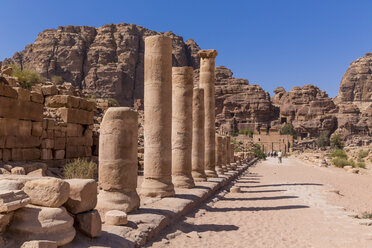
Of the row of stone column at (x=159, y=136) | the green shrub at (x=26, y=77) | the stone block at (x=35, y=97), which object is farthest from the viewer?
the green shrub at (x=26, y=77)

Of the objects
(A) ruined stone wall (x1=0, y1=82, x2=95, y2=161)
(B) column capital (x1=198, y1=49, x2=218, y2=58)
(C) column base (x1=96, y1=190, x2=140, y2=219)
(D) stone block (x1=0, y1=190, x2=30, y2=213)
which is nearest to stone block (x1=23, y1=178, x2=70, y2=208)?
(D) stone block (x1=0, y1=190, x2=30, y2=213)

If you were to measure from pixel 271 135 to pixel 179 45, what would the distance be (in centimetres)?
4834

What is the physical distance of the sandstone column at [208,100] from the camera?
16625 mm

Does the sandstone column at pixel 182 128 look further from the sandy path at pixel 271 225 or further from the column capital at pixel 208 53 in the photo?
the column capital at pixel 208 53

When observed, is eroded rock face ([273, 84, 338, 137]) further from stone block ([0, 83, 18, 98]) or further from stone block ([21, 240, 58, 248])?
stone block ([21, 240, 58, 248])

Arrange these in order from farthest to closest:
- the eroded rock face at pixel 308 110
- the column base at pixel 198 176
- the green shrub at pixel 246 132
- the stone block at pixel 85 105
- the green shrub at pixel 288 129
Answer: the eroded rock face at pixel 308 110
the green shrub at pixel 288 129
the green shrub at pixel 246 132
the stone block at pixel 85 105
the column base at pixel 198 176

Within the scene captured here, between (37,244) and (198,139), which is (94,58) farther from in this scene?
(37,244)

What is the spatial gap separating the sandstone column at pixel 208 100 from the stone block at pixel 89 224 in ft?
38.0

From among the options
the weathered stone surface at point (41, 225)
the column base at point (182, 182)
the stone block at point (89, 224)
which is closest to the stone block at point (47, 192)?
the weathered stone surface at point (41, 225)

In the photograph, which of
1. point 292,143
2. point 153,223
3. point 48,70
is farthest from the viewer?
point 48,70

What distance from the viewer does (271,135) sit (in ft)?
235

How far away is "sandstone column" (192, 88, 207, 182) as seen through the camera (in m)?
14.2

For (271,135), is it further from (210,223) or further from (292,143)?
(210,223)

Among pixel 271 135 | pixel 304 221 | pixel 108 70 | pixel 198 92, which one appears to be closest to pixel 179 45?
pixel 108 70
